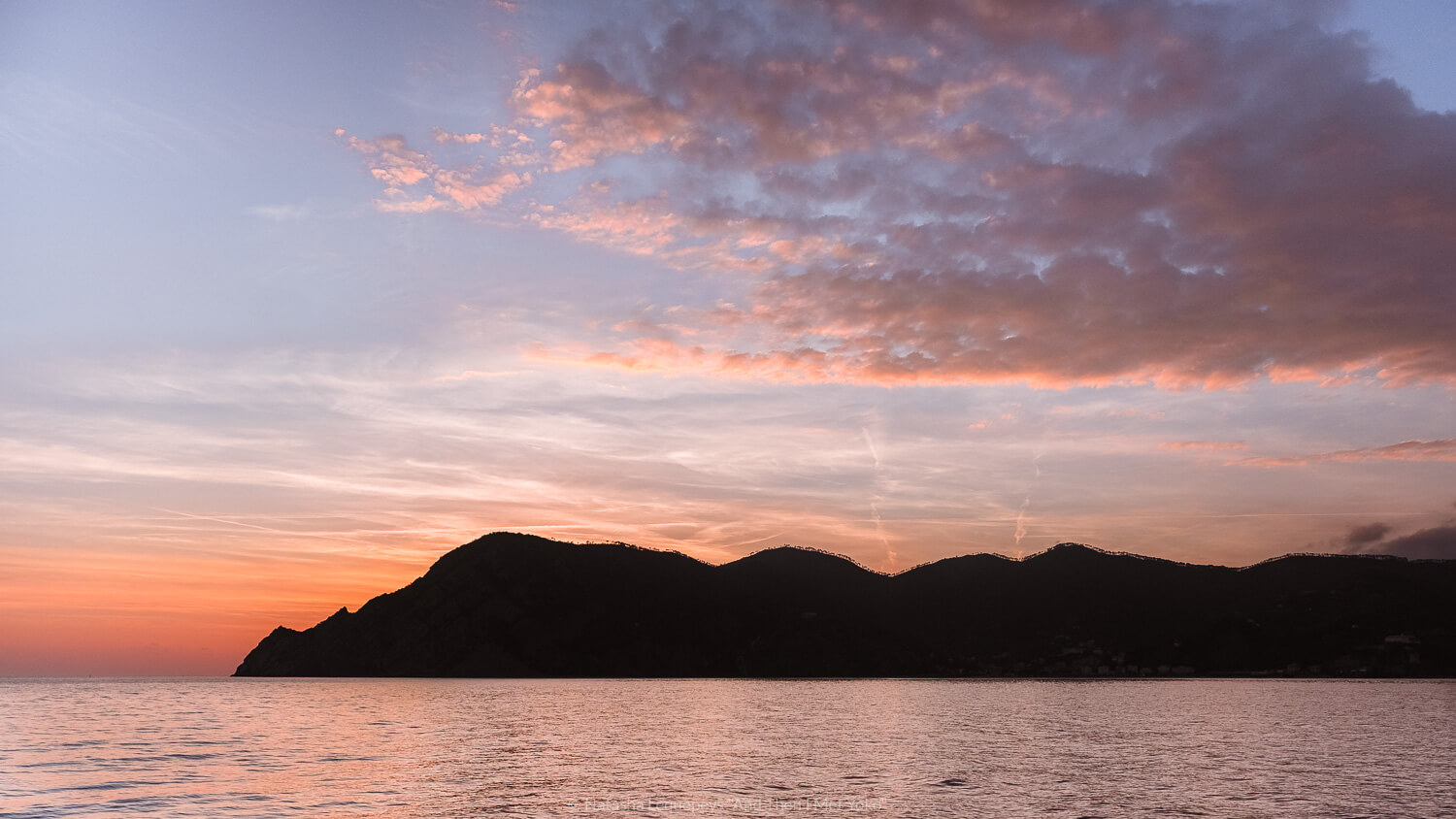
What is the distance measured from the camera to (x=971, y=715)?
16025 centimetres

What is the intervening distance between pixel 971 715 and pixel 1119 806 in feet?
348

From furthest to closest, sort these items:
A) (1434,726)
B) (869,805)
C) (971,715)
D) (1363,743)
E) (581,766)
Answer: (971,715)
(1434,726)
(1363,743)
(581,766)
(869,805)

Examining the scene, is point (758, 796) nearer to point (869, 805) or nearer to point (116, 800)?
point (869, 805)

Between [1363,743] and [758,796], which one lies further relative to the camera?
[1363,743]

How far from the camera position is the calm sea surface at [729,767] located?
2330 inches

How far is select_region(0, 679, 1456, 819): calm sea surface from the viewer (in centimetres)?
5919

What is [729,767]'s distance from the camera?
78.5 metres

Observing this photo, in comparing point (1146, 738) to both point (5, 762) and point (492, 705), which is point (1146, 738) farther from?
point (492, 705)

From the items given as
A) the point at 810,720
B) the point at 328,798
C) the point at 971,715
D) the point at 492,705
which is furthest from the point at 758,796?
the point at 492,705

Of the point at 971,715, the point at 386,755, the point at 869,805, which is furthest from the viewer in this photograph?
the point at 971,715

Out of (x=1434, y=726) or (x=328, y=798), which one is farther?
(x=1434, y=726)

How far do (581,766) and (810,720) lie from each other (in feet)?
229

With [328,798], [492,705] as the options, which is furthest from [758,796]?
[492,705]

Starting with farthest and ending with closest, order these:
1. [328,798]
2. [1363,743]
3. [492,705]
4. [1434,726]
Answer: [492,705] → [1434,726] → [1363,743] → [328,798]
